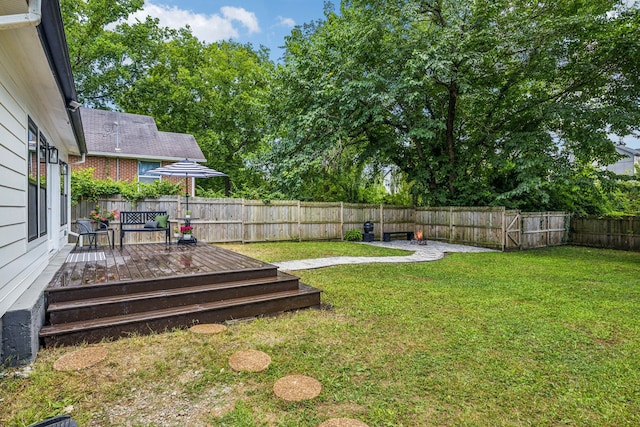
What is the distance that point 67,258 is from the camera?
5449 mm

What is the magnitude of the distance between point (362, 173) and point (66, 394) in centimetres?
1414

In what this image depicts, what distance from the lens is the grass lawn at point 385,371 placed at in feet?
7.08

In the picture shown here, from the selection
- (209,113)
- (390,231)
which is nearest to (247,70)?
(209,113)

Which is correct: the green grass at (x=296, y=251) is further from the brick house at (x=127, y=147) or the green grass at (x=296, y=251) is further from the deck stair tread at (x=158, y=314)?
the brick house at (x=127, y=147)

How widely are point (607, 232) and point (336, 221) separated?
9.56 meters

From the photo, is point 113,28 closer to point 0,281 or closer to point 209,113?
point 209,113

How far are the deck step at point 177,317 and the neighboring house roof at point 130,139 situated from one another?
1251 cm

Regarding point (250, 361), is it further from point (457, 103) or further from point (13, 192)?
point (457, 103)

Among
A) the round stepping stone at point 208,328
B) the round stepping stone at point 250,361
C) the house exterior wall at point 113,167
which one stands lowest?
the round stepping stone at point 250,361

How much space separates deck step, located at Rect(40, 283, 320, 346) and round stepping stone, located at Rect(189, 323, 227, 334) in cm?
8

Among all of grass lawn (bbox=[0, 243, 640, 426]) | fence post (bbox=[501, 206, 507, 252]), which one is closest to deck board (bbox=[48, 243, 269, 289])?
grass lawn (bbox=[0, 243, 640, 426])

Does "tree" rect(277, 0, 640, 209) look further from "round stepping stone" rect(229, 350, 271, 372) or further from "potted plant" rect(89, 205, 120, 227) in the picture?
"round stepping stone" rect(229, 350, 271, 372)

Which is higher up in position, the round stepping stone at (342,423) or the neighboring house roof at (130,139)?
the neighboring house roof at (130,139)

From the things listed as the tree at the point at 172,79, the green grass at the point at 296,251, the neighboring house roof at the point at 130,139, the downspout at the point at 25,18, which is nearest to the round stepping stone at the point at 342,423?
the downspout at the point at 25,18
